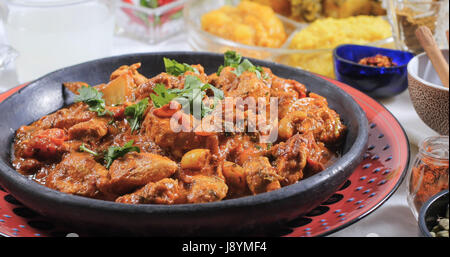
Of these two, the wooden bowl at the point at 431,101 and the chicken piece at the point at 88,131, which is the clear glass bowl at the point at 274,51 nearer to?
the wooden bowl at the point at 431,101

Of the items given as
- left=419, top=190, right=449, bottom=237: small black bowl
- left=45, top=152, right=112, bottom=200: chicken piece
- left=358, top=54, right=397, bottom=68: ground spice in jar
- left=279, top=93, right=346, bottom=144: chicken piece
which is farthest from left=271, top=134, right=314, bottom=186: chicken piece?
left=358, top=54, right=397, bottom=68: ground spice in jar

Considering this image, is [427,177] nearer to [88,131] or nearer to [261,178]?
[261,178]

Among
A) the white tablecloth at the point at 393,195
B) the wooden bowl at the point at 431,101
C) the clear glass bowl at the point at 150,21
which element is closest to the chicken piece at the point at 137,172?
the white tablecloth at the point at 393,195

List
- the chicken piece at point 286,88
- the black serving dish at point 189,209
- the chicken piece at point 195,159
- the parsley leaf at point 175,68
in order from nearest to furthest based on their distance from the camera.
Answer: the black serving dish at point 189,209 < the chicken piece at point 195,159 < the chicken piece at point 286,88 < the parsley leaf at point 175,68

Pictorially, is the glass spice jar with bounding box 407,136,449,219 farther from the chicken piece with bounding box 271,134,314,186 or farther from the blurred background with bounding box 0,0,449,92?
the blurred background with bounding box 0,0,449,92

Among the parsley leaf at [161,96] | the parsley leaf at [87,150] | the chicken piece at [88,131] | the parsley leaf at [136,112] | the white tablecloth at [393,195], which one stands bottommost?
the white tablecloth at [393,195]

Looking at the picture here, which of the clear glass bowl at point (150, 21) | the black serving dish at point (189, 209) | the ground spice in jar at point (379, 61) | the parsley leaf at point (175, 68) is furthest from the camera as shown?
the clear glass bowl at point (150, 21)
